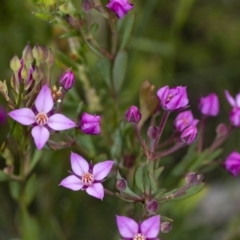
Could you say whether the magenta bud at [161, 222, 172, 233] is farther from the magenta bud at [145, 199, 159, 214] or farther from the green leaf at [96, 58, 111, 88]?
the green leaf at [96, 58, 111, 88]

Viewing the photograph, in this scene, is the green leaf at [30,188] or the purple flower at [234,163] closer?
the purple flower at [234,163]

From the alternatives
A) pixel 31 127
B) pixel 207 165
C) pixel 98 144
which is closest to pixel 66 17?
pixel 31 127

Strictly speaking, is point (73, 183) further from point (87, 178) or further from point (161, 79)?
point (161, 79)

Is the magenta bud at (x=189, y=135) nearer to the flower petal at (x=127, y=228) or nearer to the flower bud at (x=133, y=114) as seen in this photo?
the flower bud at (x=133, y=114)

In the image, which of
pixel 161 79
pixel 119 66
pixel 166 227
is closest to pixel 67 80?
pixel 119 66

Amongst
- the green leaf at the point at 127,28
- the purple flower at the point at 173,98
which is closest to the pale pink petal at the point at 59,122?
the purple flower at the point at 173,98

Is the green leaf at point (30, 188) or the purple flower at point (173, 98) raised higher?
the purple flower at point (173, 98)
